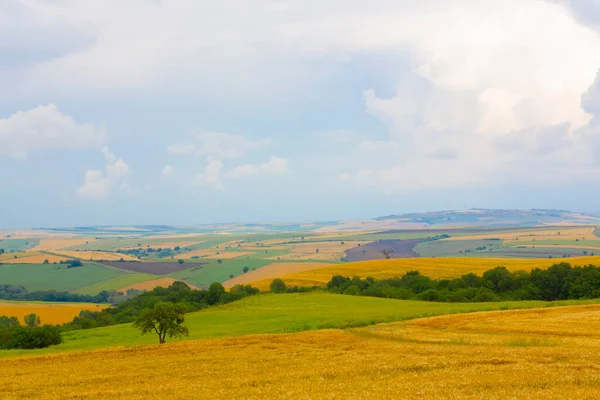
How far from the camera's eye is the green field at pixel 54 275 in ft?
535

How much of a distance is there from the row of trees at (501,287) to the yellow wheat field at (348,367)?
143ft

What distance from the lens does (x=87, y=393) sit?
24.2 m

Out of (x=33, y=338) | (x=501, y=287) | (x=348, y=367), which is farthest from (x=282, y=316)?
(x=501, y=287)

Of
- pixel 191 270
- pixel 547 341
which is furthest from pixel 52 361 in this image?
pixel 191 270

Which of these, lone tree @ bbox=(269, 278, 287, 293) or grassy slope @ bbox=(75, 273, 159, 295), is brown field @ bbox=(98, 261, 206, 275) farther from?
lone tree @ bbox=(269, 278, 287, 293)

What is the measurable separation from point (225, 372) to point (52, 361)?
1638cm

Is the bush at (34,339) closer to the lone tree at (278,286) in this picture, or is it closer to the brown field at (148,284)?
the lone tree at (278,286)

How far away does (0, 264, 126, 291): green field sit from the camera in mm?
163000

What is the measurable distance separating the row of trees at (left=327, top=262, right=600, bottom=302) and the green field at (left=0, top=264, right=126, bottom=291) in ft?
312

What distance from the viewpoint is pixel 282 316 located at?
68688 millimetres

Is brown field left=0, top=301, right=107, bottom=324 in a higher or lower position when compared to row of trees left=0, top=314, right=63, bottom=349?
lower

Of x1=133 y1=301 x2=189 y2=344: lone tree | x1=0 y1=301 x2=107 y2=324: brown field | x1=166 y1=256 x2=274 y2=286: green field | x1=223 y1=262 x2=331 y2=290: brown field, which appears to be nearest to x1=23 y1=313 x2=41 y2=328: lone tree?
x1=0 y1=301 x2=107 y2=324: brown field

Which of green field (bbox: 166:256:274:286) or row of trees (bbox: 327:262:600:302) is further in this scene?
green field (bbox: 166:256:274:286)

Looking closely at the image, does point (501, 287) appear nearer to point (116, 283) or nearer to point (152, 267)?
point (116, 283)
